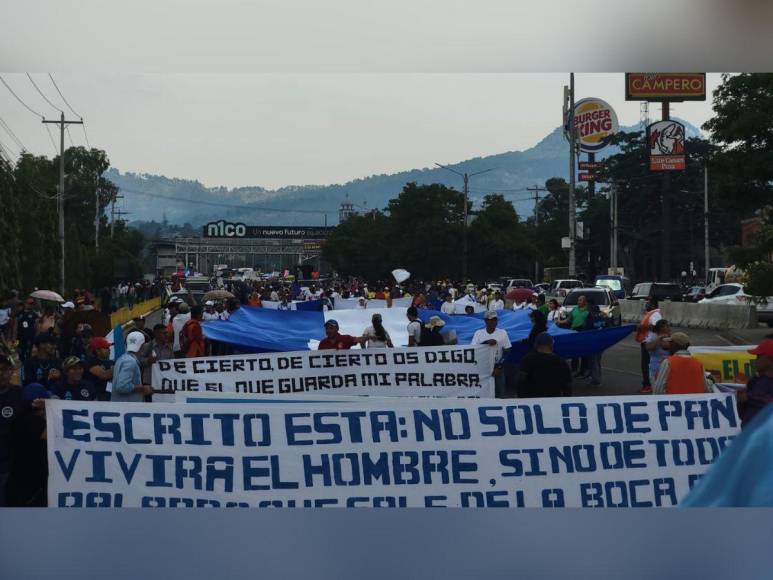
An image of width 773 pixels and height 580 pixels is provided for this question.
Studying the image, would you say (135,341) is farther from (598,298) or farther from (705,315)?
(705,315)

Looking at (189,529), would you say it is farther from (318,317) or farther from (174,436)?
A: (318,317)

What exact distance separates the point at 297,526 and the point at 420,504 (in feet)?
6.55

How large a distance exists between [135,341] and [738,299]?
3404 centimetres

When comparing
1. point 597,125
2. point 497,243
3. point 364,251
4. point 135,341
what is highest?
point 597,125

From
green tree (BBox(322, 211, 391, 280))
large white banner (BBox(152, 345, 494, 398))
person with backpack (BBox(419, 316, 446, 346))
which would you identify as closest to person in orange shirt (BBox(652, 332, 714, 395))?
large white banner (BBox(152, 345, 494, 398))

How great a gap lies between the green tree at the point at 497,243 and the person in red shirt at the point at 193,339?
169 feet

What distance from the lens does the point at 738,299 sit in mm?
43969

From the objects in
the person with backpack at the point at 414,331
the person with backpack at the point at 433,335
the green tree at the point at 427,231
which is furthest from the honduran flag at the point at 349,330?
the green tree at the point at 427,231

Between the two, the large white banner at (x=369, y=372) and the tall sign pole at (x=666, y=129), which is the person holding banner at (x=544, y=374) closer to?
the large white banner at (x=369, y=372)

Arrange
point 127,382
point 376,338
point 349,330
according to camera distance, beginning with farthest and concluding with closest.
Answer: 1. point 349,330
2. point 376,338
3. point 127,382

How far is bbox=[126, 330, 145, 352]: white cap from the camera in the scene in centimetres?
1316

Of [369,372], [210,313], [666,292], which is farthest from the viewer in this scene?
[666,292]

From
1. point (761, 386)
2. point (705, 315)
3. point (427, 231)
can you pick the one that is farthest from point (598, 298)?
point (427, 231)

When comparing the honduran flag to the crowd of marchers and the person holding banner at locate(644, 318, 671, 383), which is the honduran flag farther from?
the person holding banner at locate(644, 318, 671, 383)
